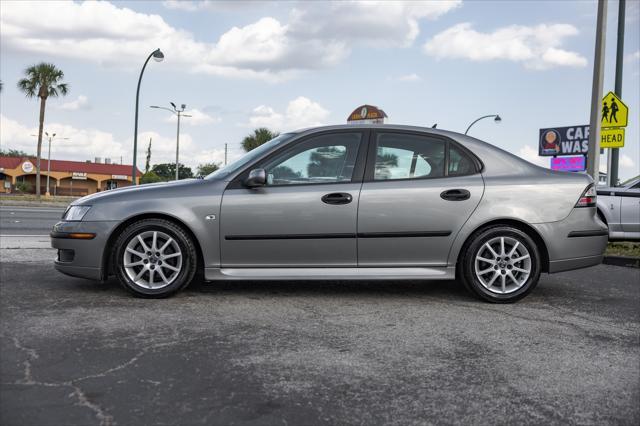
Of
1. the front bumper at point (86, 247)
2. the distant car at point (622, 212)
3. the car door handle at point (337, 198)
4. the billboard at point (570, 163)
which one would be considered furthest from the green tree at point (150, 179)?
the car door handle at point (337, 198)

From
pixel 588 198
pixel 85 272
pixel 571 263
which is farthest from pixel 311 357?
pixel 588 198

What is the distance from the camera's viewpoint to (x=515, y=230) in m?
5.50

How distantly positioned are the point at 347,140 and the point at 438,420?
329cm

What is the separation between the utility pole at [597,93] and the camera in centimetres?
1079

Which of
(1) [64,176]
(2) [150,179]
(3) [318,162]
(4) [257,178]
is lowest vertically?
(4) [257,178]

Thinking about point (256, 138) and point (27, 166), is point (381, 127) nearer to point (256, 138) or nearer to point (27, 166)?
point (256, 138)

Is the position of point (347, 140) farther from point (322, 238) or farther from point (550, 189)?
point (550, 189)

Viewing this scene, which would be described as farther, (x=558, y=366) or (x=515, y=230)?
(x=515, y=230)

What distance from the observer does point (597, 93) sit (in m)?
10.8

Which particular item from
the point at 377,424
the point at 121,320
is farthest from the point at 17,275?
the point at 377,424

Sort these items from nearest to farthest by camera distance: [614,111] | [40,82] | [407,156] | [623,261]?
1. [407,156]
2. [623,261]
3. [614,111]
4. [40,82]

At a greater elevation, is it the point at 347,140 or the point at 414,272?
the point at 347,140

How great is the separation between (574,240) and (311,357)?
3109 millimetres

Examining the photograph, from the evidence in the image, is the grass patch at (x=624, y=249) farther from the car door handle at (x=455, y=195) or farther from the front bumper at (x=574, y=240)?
the car door handle at (x=455, y=195)
